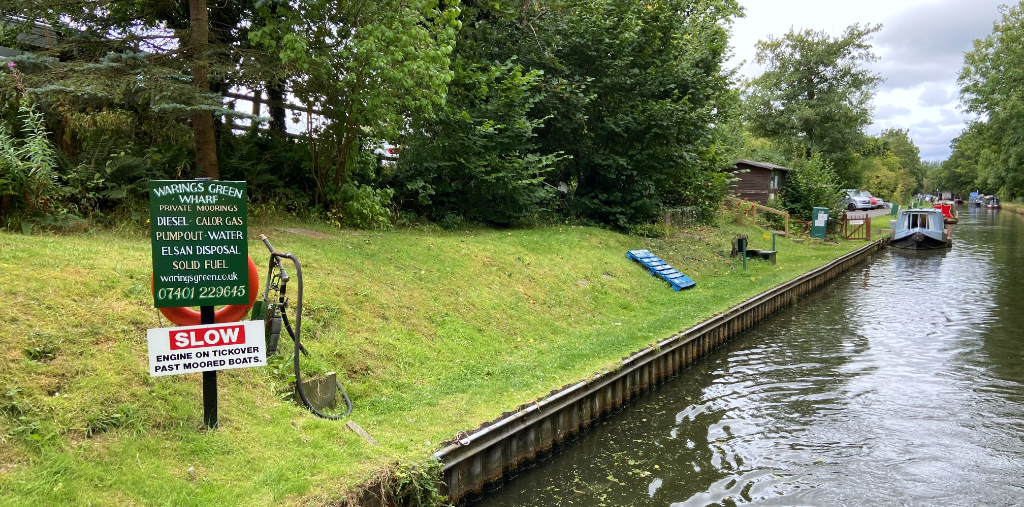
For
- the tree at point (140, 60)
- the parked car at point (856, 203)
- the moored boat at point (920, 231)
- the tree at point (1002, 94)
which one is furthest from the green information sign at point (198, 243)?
the parked car at point (856, 203)

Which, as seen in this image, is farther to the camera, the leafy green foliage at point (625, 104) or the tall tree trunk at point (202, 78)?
the leafy green foliage at point (625, 104)

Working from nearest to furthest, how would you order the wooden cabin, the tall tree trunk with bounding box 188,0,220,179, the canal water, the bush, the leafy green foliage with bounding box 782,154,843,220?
1. the canal water
2. the tall tree trunk with bounding box 188,0,220,179
3. the bush
4. the leafy green foliage with bounding box 782,154,843,220
5. the wooden cabin

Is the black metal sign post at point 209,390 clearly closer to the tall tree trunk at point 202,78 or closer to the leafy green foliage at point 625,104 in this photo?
the tall tree trunk at point 202,78

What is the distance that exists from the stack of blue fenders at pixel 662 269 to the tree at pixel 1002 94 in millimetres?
35059

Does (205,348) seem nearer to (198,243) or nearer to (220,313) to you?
(220,313)

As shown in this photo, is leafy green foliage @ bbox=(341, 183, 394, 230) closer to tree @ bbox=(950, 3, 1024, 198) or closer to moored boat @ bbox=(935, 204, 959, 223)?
tree @ bbox=(950, 3, 1024, 198)

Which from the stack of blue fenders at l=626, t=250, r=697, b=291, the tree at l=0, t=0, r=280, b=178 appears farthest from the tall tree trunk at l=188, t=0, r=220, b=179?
the stack of blue fenders at l=626, t=250, r=697, b=291

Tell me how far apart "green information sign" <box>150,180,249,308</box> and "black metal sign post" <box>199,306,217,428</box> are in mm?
178

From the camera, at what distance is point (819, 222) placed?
34250 millimetres

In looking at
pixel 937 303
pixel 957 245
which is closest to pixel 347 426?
pixel 937 303

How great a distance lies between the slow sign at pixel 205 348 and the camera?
219 inches

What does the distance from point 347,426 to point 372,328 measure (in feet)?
8.43

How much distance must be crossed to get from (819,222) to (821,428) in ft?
91.5

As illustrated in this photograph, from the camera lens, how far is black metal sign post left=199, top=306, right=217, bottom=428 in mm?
5895
